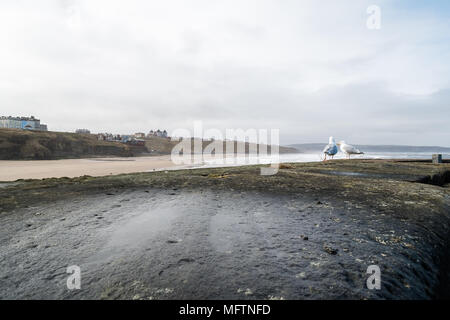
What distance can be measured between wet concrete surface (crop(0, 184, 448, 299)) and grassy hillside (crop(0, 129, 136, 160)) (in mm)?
38706

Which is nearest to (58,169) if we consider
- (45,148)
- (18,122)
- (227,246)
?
(45,148)

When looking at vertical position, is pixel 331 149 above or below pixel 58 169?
above

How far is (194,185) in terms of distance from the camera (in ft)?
19.5

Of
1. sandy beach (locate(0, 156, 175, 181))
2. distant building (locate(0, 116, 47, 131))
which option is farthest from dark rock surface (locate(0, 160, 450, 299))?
distant building (locate(0, 116, 47, 131))

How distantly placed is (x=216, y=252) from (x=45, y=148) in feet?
145

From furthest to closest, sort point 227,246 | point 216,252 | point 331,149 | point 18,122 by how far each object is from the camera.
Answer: point 18,122 → point 331,149 → point 227,246 → point 216,252

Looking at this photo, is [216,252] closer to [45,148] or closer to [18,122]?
[45,148]

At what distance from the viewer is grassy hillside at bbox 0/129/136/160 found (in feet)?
105

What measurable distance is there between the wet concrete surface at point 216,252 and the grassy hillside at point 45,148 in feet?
127

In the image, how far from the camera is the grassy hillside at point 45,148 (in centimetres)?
3203

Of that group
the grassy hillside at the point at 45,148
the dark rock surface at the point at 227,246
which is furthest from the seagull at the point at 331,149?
the grassy hillside at the point at 45,148

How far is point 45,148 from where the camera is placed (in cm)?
3566
